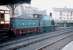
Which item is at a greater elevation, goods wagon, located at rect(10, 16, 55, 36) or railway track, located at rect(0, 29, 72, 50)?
goods wagon, located at rect(10, 16, 55, 36)

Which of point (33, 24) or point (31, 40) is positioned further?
point (33, 24)

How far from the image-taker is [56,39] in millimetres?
6137

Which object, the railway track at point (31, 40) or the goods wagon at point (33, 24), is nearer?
the goods wagon at point (33, 24)

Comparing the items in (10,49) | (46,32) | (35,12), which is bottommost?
(10,49)

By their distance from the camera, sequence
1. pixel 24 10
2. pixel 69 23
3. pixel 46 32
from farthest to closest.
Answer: pixel 46 32, pixel 69 23, pixel 24 10

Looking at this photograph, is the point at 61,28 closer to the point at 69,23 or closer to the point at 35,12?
the point at 69,23

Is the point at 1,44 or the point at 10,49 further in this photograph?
the point at 1,44

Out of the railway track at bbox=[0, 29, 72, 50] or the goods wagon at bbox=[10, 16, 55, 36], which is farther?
the railway track at bbox=[0, 29, 72, 50]

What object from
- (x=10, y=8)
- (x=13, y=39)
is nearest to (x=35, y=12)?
(x=10, y=8)

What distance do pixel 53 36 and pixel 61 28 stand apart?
2.25 ft

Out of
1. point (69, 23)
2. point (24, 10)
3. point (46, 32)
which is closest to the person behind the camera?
point (24, 10)

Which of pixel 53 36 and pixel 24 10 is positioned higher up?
pixel 24 10

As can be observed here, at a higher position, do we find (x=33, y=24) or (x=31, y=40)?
(x=33, y=24)

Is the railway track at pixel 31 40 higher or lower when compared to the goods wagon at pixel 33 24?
lower
